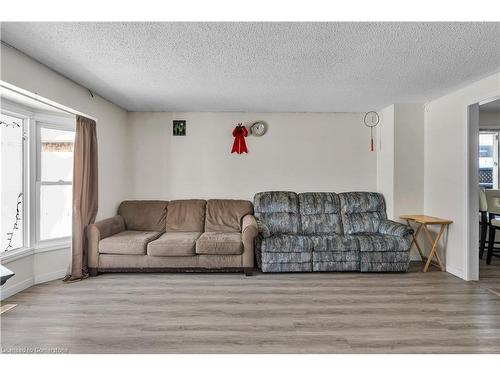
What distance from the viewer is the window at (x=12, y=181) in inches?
117

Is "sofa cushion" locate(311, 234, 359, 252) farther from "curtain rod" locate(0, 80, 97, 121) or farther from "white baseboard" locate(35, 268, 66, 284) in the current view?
"curtain rod" locate(0, 80, 97, 121)

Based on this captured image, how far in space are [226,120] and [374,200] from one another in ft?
8.83

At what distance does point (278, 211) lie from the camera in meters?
4.21

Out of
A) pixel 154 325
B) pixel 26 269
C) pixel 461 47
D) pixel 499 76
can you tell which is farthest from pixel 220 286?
pixel 499 76

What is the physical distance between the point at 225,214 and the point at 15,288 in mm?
2592

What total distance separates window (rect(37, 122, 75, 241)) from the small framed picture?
57.0 inches

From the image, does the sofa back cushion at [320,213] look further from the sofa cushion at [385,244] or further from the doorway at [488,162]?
the doorway at [488,162]

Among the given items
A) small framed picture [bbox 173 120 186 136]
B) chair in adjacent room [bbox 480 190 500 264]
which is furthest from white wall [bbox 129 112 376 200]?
chair in adjacent room [bbox 480 190 500 264]

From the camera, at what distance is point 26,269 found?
308cm

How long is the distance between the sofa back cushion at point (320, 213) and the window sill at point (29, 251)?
325 centimetres

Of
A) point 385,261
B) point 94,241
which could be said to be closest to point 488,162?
point 385,261

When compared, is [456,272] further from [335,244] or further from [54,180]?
[54,180]

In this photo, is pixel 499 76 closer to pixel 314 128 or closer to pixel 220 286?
pixel 314 128

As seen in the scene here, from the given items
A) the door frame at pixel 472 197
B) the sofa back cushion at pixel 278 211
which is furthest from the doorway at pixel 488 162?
the sofa back cushion at pixel 278 211
